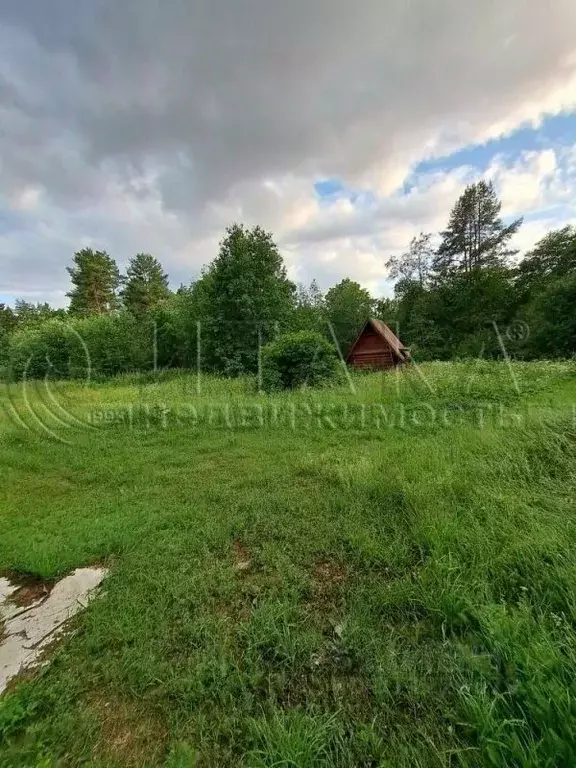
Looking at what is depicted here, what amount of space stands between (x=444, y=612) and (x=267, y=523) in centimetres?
181

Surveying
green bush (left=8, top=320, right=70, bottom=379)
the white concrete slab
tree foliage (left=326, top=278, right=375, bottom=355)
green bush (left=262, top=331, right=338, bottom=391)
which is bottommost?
the white concrete slab

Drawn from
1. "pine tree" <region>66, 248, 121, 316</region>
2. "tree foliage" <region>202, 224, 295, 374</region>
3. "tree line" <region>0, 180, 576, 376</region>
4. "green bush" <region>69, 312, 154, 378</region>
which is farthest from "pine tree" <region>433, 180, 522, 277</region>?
"pine tree" <region>66, 248, 121, 316</region>

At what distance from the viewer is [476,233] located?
27141 millimetres

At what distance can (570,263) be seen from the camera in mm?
23344

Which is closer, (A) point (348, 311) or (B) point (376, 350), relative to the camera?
(B) point (376, 350)

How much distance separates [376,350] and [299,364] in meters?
8.63

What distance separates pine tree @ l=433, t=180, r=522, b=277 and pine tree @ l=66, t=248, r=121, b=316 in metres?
36.0

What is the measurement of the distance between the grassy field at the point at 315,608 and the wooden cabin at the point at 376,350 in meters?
13.7

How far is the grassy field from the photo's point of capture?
153cm

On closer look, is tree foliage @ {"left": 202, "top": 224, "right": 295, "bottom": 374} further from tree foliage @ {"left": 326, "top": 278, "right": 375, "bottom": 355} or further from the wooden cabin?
tree foliage @ {"left": 326, "top": 278, "right": 375, "bottom": 355}

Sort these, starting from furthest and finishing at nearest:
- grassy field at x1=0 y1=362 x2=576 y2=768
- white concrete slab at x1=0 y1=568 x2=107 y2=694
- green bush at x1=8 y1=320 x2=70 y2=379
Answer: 1. green bush at x1=8 y1=320 x2=70 y2=379
2. white concrete slab at x1=0 y1=568 x2=107 y2=694
3. grassy field at x1=0 y1=362 x2=576 y2=768

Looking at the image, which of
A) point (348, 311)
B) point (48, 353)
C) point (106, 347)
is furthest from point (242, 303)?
point (348, 311)

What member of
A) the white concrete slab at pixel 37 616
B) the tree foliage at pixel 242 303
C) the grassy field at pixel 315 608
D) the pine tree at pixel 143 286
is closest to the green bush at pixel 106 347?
the tree foliage at pixel 242 303

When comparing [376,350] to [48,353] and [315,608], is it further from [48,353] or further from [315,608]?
[48,353]
